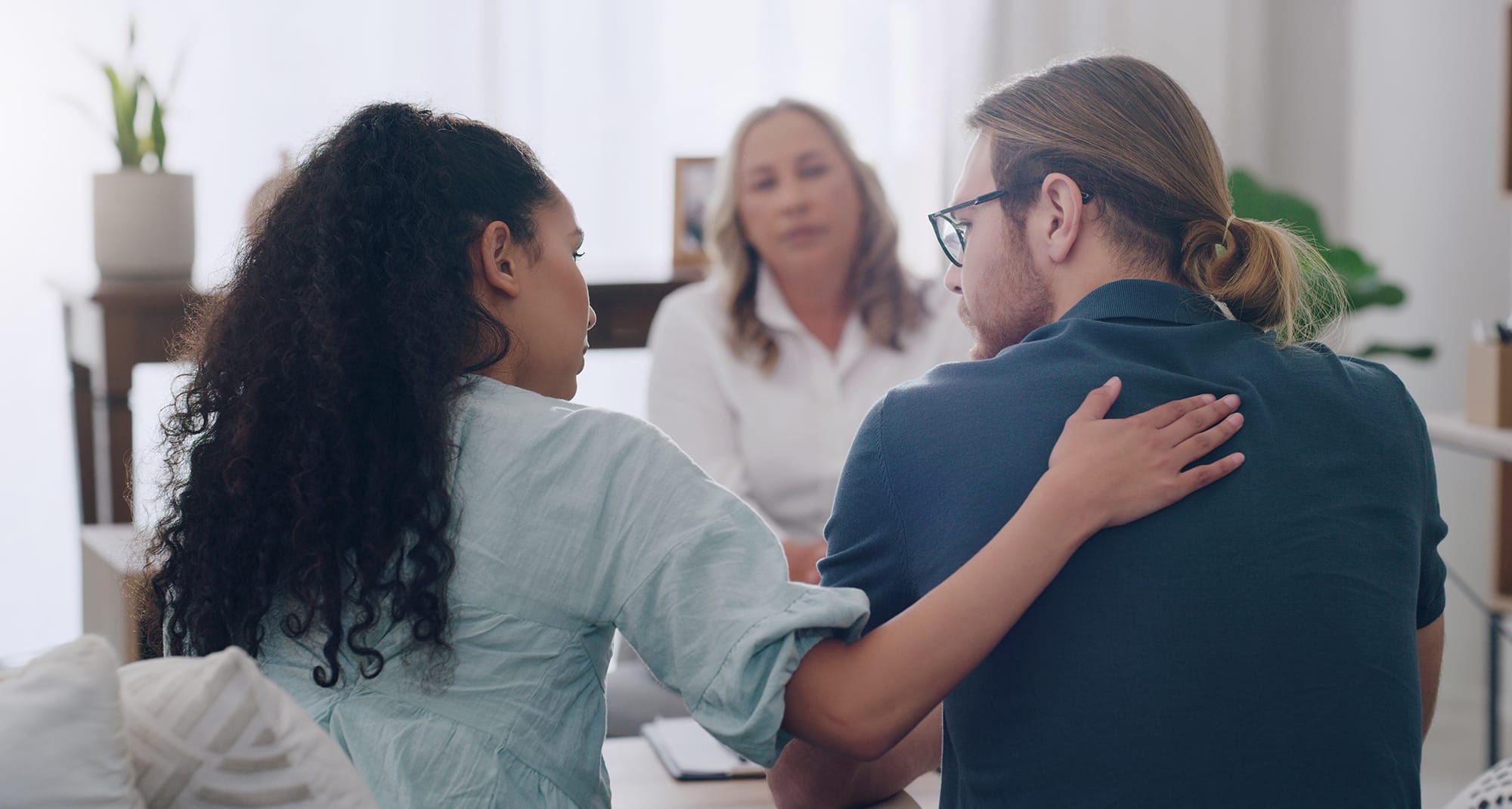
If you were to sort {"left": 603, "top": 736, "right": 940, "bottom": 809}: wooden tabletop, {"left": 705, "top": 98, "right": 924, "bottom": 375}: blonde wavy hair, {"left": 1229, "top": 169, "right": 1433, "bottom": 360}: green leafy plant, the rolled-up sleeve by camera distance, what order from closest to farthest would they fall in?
the rolled-up sleeve < {"left": 603, "top": 736, "right": 940, "bottom": 809}: wooden tabletop < {"left": 705, "top": 98, "right": 924, "bottom": 375}: blonde wavy hair < {"left": 1229, "top": 169, "right": 1433, "bottom": 360}: green leafy plant

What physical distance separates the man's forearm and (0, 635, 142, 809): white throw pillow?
1.68 feet

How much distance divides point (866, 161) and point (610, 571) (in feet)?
6.12

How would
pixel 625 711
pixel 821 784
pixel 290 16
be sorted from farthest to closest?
pixel 290 16 → pixel 625 711 → pixel 821 784

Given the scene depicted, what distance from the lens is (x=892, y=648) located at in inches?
35.2

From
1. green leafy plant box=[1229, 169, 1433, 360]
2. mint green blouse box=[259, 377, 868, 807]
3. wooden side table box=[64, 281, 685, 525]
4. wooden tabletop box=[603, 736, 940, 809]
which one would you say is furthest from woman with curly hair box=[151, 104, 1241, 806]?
green leafy plant box=[1229, 169, 1433, 360]

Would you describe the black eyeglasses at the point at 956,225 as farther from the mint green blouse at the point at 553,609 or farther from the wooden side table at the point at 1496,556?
the wooden side table at the point at 1496,556

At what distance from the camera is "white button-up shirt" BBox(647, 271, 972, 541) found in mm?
2486

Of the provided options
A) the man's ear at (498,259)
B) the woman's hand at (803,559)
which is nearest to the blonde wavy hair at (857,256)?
the woman's hand at (803,559)

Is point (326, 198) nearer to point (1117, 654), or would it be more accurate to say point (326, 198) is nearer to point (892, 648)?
point (892, 648)

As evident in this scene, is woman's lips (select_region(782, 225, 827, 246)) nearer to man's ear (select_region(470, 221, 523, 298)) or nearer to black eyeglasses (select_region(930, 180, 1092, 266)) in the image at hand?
black eyeglasses (select_region(930, 180, 1092, 266))

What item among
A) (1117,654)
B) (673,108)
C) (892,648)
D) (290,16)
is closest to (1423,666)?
(1117,654)

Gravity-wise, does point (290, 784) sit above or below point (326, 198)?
below

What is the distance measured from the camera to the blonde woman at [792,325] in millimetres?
2492

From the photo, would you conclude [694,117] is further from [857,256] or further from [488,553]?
[488,553]
